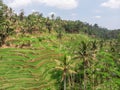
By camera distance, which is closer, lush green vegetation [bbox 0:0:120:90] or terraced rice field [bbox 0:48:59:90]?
lush green vegetation [bbox 0:0:120:90]

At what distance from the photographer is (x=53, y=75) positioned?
78438mm

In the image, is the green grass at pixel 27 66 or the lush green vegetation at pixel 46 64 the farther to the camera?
the green grass at pixel 27 66

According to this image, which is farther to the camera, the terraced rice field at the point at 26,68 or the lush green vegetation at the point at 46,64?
the terraced rice field at the point at 26,68

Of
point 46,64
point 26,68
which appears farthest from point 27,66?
point 46,64

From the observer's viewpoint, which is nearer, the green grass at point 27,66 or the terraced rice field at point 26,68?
the terraced rice field at point 26,68

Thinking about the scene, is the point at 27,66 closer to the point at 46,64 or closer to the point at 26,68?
the point at 26,68

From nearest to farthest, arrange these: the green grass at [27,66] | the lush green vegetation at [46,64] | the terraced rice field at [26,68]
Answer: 1. the lush green vegetation at [46,64]
2. the terraced rice field at [26,68]
3. the green grass at [27,66]

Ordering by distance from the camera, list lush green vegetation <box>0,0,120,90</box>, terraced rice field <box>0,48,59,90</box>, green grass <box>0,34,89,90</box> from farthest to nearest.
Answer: green grass <box>0,34,89,90</box>
terraced rice field <box>0,48,59,90</box>
lush green vegetation <box>0,0,120,90</box>

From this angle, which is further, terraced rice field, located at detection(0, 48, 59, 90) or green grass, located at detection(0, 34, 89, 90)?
green grass, located at detection(0, 34, 89, 90)

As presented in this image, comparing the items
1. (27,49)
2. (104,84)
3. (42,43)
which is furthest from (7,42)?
(104,84)

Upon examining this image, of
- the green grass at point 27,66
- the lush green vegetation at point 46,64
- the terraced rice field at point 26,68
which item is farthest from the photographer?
the green grass at point 27,66

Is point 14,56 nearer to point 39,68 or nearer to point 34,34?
point 39,68

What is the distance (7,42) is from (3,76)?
26.0 m

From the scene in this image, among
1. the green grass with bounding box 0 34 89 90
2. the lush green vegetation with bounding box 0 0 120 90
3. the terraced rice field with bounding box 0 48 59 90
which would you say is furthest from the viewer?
the green grass with bounding box 0 34 89 90
